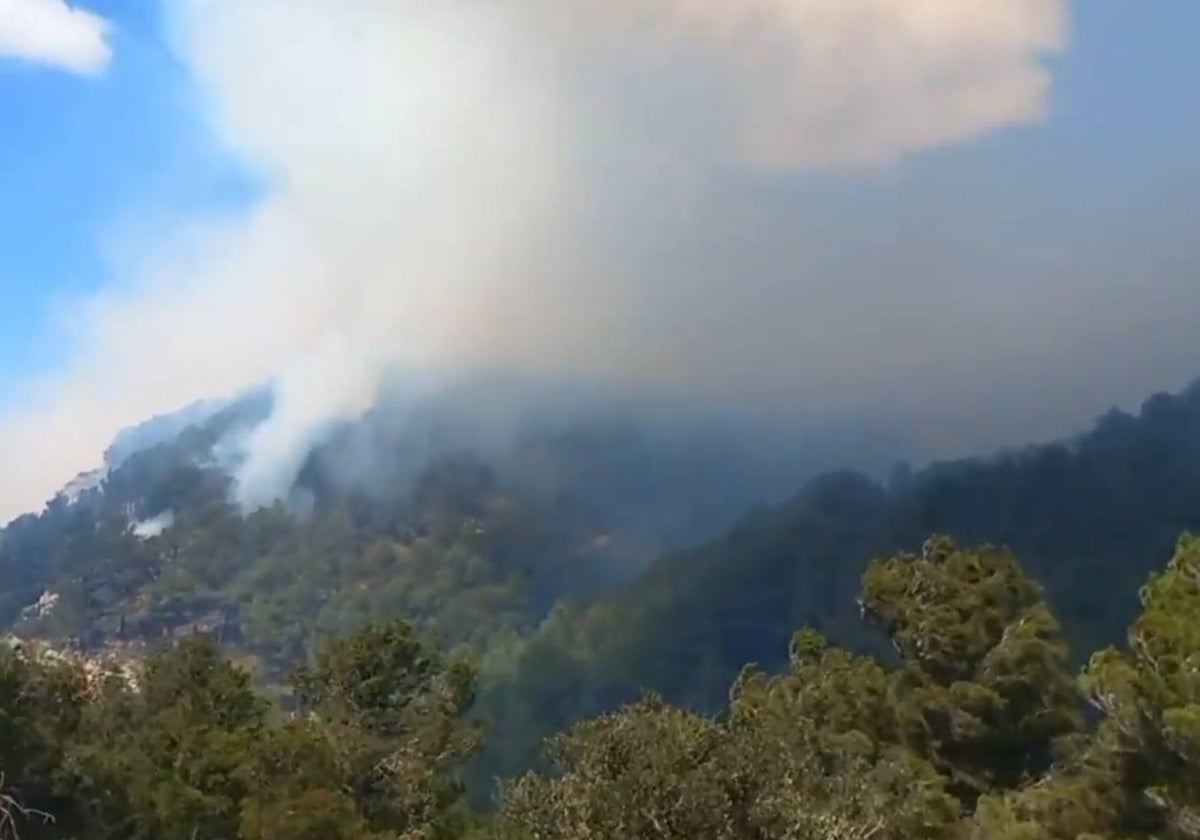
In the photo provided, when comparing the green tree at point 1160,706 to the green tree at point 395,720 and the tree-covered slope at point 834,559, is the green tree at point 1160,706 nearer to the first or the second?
the green tree at point 395,720

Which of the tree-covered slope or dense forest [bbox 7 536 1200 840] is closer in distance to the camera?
dense forest [bbox 7 536 1200 840]

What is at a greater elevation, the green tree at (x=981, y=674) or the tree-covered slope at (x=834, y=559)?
the green tree at (x=981, y=674)

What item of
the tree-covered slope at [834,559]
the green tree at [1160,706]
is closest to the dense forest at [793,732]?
the green tree at [1160,706]

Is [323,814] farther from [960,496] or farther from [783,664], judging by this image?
[960,496]

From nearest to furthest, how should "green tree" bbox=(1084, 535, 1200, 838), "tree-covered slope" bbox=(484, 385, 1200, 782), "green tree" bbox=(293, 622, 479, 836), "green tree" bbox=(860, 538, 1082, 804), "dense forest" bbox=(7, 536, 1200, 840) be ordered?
"green tree" bbox=(1084, 535, 1200, 838) < "dense forest" bbox=(7, 536, 1200, 840) < "green tree" bbox=(860, 538, 1082, 804) < "green tree" bbox=(293, 622, 479, 836) < "tree-covered slope" bbox=(484, 385, 1200, 782)

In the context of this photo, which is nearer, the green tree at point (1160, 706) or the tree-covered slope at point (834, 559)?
the green tree at point (1160, 706)

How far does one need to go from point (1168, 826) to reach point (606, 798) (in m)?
13.2

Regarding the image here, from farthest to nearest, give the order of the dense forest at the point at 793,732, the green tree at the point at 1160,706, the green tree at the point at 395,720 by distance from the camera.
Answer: the green tree at the point at 395,720, the dense forest at the point at 793,732, the green tree at the point at 1160,706

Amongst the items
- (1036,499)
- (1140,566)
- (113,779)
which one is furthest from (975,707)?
(1036,499)

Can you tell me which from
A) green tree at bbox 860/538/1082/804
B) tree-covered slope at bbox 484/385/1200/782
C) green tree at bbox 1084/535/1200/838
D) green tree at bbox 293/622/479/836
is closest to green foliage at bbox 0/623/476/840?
green tree at bbox 293/622/479/836

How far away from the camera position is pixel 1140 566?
107 metres

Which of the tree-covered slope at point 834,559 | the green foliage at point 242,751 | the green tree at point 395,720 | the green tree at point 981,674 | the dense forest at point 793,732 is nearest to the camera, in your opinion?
the dense forest at point 793,732

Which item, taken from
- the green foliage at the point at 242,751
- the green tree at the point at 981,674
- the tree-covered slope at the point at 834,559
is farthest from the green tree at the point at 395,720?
the tree-covered slope at the point at 834,559

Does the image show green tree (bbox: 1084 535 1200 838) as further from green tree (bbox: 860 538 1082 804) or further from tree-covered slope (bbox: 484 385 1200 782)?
tree-covered slope (bbox: 484 385 1200 782)
